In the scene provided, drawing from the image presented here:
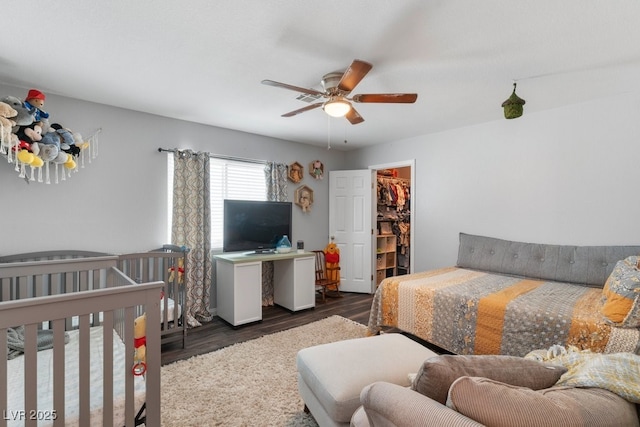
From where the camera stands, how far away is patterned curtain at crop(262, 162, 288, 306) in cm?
426

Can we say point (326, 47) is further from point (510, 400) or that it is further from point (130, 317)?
point (510, 400)

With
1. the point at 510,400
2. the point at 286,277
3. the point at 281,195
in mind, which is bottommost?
the point at 286,277

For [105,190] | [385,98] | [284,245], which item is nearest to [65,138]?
[105,190]

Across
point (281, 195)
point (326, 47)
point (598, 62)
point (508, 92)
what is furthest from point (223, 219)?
point (598, 62)

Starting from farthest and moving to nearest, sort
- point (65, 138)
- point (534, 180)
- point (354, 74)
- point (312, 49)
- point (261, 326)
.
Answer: point (261, 326)
point (534, 180)
point (65, 138)
point (312, 49)
point (354, 74)

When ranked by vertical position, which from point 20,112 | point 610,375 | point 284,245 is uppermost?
point 20,112

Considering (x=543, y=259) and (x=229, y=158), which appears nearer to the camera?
(x=543, y=259)

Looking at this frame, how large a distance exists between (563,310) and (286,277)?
114 inches

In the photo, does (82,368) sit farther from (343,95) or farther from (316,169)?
(316,169)

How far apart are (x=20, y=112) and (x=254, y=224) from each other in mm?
2338

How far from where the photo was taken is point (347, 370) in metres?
1.61

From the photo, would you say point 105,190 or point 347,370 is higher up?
point 105,190

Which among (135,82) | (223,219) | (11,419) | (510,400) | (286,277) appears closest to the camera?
(510,400)

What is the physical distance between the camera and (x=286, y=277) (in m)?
4.04
